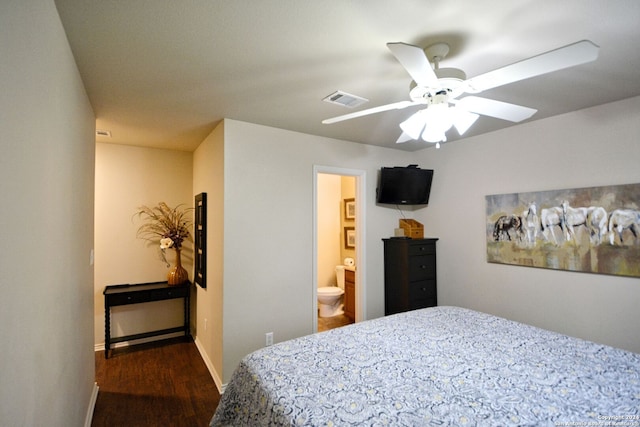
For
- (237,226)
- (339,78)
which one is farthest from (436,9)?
(237,226)

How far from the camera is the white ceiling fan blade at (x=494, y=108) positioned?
5.26ft

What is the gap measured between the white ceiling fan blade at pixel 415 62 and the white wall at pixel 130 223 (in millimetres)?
3474

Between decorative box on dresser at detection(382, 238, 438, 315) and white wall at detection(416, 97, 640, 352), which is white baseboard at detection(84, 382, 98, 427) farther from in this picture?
white wall at detection(416, 97, 640, 352)

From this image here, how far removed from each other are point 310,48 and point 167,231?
123 inches

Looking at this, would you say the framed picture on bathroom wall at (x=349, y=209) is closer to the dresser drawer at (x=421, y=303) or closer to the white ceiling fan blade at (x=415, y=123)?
the dresser drawer at (x=421, y=303)

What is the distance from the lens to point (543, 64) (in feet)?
3.88

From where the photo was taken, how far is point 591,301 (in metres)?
2.45

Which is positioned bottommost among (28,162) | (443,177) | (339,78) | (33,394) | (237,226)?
(33,394)

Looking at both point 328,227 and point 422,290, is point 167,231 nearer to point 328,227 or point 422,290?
point 328,227

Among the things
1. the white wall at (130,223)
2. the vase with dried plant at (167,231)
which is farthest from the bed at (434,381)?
the white wall at (130,223)

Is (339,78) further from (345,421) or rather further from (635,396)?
(635,396)

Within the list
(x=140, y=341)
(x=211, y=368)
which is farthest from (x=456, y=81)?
(x=140, y=341)

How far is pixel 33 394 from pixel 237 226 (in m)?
1.77

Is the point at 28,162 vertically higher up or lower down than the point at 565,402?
higher up
